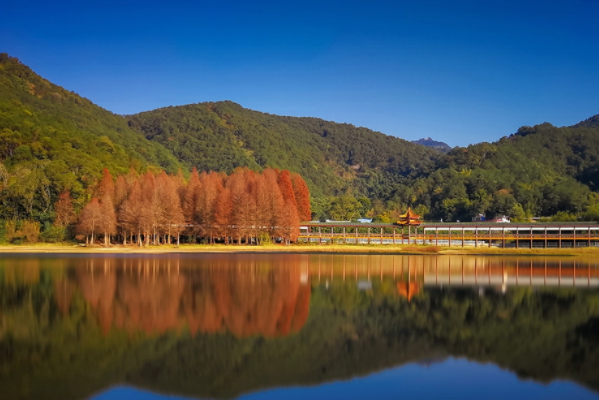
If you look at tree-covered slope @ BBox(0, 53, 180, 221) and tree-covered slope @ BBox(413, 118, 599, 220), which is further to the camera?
tree-covered slope @ BBox(413, 118, 599, 220)

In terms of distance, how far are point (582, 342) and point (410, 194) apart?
123738 millimetres

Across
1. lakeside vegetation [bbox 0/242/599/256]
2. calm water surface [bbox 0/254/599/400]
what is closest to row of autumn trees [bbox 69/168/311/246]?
lakeside vegetation [bbox 0/242/599/256]

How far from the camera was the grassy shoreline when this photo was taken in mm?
57000

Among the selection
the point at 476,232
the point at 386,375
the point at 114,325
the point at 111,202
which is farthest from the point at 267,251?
the point at 386,375

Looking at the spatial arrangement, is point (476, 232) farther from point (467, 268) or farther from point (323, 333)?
point (323, 333)

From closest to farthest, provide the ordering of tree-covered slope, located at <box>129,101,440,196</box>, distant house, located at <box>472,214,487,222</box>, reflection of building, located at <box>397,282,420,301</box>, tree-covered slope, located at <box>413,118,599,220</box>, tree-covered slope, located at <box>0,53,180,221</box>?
reflection of building, located at <box>397,282,420,301</box>, tree-covered slope, located at <box>0,53,180,221</box>, distant house, located at <box>472,214,487,222</box>, tree-covered slope, located at <box>413,118,599,220</box>, tree-covered slope, located at <box>129,101,440,196</box>

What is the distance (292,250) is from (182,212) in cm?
1495

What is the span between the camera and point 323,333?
56.0 feet

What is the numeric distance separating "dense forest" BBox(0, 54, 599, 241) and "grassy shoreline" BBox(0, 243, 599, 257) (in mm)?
6987

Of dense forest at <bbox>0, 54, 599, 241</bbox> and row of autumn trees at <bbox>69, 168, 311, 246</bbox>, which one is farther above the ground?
dense forest at <bbox>0, 54, 599, 241</bbox>

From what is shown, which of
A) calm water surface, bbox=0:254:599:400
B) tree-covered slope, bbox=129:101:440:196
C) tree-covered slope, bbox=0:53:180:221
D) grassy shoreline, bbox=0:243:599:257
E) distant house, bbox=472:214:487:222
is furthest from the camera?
tree-covered slope, bbox=129:101:440:196

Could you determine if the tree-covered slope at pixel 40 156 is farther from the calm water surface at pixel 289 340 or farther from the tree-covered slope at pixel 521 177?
the tree-covered slope at pixel 521 177

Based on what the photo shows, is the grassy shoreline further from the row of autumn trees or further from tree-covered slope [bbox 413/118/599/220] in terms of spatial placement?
tree-covered slope [bbox 413/118/599/220]

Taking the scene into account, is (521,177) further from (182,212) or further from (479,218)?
(182,212)
